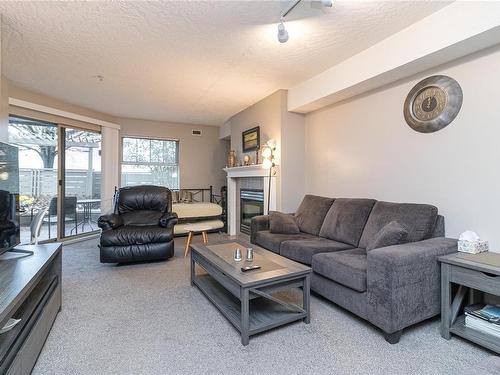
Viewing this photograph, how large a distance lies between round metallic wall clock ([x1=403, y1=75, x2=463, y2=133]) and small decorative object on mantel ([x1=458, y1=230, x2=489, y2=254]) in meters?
1.04

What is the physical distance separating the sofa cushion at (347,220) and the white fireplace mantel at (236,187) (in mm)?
1137

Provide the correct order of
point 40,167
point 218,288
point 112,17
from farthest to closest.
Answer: point 40,167
point 218,288
point 112,17

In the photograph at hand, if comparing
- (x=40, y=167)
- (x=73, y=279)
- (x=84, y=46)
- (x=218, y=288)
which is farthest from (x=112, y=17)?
(x=40, y=167)

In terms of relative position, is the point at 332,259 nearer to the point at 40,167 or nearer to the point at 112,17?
the point at 112,17

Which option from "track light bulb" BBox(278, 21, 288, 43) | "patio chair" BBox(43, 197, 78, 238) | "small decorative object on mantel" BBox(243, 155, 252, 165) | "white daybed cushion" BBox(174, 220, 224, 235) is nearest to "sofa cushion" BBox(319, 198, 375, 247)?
"track light bulb" BBox(278, 21, 288, 43)

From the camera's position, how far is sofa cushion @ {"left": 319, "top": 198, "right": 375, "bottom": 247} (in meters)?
2.86

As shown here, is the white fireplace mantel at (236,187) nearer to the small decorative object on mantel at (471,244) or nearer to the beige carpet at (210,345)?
the beige carpet at (210,345)

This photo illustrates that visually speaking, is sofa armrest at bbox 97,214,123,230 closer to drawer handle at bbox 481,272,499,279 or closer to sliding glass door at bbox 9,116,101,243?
sliding glass door at bbox 9,116,101,243

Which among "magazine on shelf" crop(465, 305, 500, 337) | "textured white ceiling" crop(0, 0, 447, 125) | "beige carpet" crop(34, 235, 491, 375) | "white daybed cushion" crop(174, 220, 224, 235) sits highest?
"textured white ceiling" crop(0, 0, 447, 125)

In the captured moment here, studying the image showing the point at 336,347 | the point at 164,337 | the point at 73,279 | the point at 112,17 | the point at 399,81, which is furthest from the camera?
the point at 73,279

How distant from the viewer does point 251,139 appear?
4.87 meters

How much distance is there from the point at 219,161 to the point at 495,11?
5723 mm

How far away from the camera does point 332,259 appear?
230 cm

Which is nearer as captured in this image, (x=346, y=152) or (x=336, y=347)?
(x=336, y=347)
